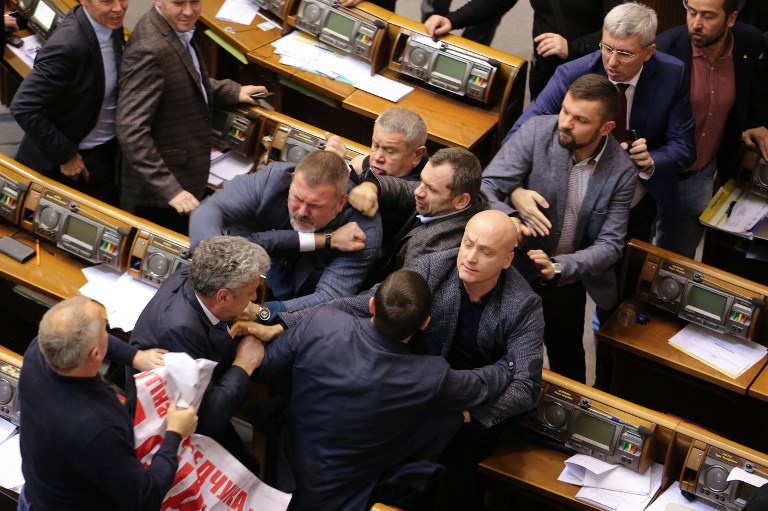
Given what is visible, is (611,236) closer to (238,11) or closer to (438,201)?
(438,201)

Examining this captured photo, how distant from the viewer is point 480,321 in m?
3.64

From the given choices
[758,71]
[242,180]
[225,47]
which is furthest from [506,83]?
[242,180]

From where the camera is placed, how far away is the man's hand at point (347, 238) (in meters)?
3.74

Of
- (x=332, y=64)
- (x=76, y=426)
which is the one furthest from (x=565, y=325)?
(x=76, y=426)

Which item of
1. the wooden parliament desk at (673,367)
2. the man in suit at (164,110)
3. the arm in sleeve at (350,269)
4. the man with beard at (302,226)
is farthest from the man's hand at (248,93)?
the wooden parliament desk at (673,367)

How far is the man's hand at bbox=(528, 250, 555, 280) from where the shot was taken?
153 inches

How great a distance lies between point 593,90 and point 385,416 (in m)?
1.51

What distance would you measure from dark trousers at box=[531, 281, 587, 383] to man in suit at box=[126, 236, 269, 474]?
4.83 ft

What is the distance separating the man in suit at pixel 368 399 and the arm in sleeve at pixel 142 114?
1324 mm

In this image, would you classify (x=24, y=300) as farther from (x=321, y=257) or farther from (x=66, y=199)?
(x=321, y=257)

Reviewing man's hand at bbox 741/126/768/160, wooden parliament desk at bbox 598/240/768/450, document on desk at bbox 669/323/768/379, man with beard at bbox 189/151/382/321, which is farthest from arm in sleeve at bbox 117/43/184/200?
man's hand at bbox 741/126/768/160

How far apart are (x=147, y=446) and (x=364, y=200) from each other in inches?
46.7

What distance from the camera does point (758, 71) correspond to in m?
4.90

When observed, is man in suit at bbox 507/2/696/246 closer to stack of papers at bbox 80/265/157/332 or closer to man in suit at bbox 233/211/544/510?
man in suit at bbox 233/211/544/510
